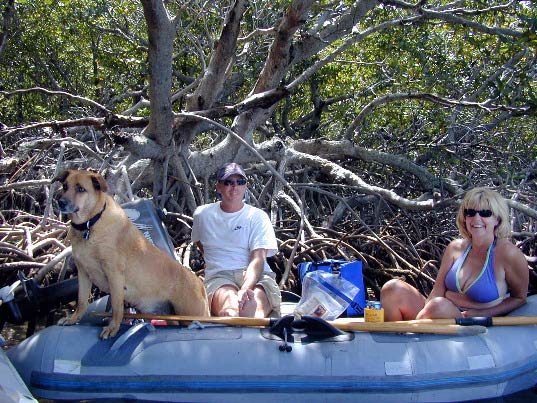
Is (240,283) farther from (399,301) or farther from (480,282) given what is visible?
(480,282)

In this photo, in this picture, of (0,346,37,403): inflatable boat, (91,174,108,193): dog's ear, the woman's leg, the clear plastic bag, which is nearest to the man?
the clear plastic bag

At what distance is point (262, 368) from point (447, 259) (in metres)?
1.27

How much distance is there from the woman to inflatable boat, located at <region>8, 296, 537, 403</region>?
0.75ft

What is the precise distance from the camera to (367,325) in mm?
3734

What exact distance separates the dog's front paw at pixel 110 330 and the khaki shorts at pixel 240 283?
756 millimetres

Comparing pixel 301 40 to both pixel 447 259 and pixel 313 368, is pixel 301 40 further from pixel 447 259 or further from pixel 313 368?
pixel 313 368

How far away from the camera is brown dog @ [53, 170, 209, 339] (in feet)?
11.8

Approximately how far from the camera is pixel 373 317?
389cm

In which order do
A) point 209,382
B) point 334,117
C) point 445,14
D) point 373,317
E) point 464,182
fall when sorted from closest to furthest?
1. point 209,382
2. point 373,317
3. point 445,14
4. point 464,182
5. point 334,117

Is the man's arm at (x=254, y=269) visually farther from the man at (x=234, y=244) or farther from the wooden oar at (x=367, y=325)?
the wooden oar at (x=367, y=325)

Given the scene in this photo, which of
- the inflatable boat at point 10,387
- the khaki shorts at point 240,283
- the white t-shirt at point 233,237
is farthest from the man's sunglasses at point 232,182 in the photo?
the inflatable boat at point 10,387

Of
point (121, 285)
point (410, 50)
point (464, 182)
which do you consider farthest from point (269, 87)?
point (121, 285)

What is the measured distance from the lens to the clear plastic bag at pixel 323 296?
13.3 ft

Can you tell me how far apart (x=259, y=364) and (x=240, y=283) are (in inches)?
33.9
